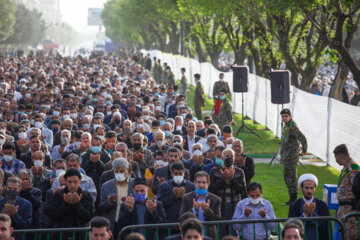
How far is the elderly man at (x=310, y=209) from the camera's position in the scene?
8828 mm

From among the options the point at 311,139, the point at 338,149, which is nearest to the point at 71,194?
the point at 338,149

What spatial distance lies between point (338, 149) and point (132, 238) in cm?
468

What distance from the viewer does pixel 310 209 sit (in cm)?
902

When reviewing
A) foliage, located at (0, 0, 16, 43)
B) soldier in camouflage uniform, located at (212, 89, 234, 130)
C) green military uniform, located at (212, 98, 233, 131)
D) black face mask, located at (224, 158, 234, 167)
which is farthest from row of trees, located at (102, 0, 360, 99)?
foliage, located at (0, 0, 16, 43)

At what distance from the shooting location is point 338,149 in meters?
10.2

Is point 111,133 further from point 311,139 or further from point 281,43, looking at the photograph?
point 281,43

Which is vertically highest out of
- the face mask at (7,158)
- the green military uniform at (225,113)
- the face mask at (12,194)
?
the green military uniform at (225,113)

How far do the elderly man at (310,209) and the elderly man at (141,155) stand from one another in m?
3.67

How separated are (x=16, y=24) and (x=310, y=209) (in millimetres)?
98225

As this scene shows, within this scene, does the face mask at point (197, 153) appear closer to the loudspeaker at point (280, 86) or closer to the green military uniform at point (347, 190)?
the green military uniform at point (347, 190)

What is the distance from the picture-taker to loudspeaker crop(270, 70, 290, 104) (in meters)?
19.7

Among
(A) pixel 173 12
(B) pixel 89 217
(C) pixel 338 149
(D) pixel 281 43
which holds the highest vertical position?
(A) pixel 173 12

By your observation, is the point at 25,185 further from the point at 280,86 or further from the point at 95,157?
the point at 280,86

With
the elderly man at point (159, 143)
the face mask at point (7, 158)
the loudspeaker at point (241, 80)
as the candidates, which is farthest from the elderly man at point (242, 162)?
the loudspeaker at point (241, 80)
